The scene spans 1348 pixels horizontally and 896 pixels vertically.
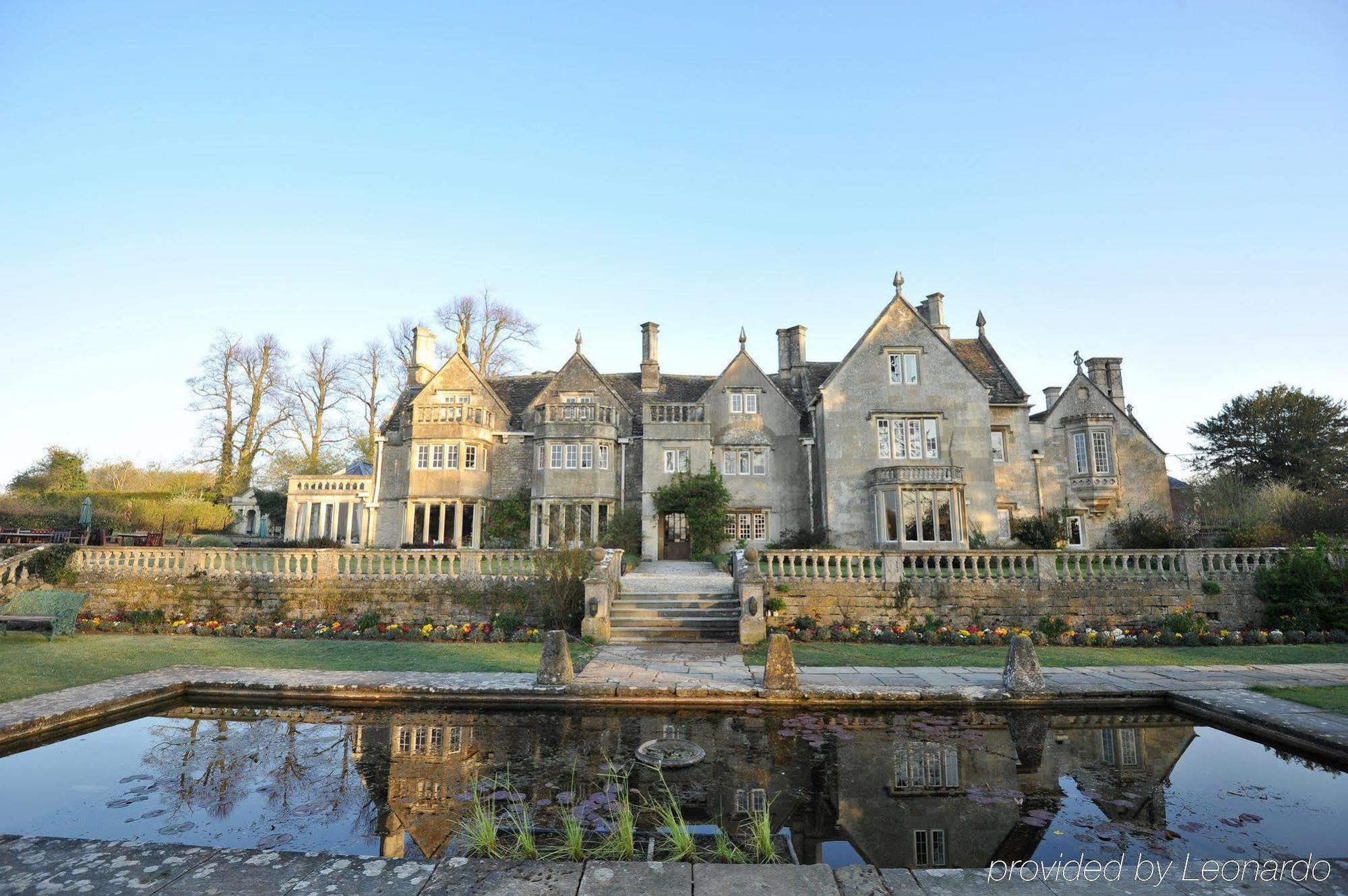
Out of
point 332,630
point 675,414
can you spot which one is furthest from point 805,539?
point 332,630

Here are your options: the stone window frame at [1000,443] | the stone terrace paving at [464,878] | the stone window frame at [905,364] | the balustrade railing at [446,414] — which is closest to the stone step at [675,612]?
the stone terrace paving at [464,878]

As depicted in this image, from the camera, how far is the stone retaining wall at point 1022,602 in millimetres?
16719

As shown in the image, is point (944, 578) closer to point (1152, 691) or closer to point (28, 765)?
point (1152, 691)

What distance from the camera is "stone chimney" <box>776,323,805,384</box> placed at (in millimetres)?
32031

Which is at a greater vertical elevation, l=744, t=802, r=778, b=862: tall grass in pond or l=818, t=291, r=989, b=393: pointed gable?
l=818, t=291, r=989, b=393: pointed gable

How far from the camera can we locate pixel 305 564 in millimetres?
18094

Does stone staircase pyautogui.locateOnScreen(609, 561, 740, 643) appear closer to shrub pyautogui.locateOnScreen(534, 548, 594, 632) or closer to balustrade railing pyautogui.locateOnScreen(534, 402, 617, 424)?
shrub pyautogui.locateOnScreen(534, 548, 594, 632)

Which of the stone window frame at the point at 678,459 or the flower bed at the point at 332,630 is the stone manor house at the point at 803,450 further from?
the flower bed at the point at 332,630

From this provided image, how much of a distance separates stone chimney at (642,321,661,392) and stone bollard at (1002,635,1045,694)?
79.4 ft

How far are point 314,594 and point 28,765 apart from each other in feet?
37.8

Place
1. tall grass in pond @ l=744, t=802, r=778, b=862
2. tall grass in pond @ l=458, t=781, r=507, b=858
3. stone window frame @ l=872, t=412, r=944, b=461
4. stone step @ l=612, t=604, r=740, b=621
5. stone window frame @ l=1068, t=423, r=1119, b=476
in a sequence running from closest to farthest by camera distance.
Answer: tall grass in pond @ l=458, t=781, r=507, b=858
tall grass in pond @ l=744, t=802, r=778, b=862
stone step @ l=612, t=604, r=740, b=621
stone window frame @ l=872, t=412, r=944, b=461
stone window frame @ l=1068, t=423, r=1119, b=476

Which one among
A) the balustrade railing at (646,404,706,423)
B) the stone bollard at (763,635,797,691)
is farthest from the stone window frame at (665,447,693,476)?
the stone bollard at (763,635,797,691)

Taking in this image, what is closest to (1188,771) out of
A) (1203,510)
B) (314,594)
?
(314,594)

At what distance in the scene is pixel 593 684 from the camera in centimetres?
980
